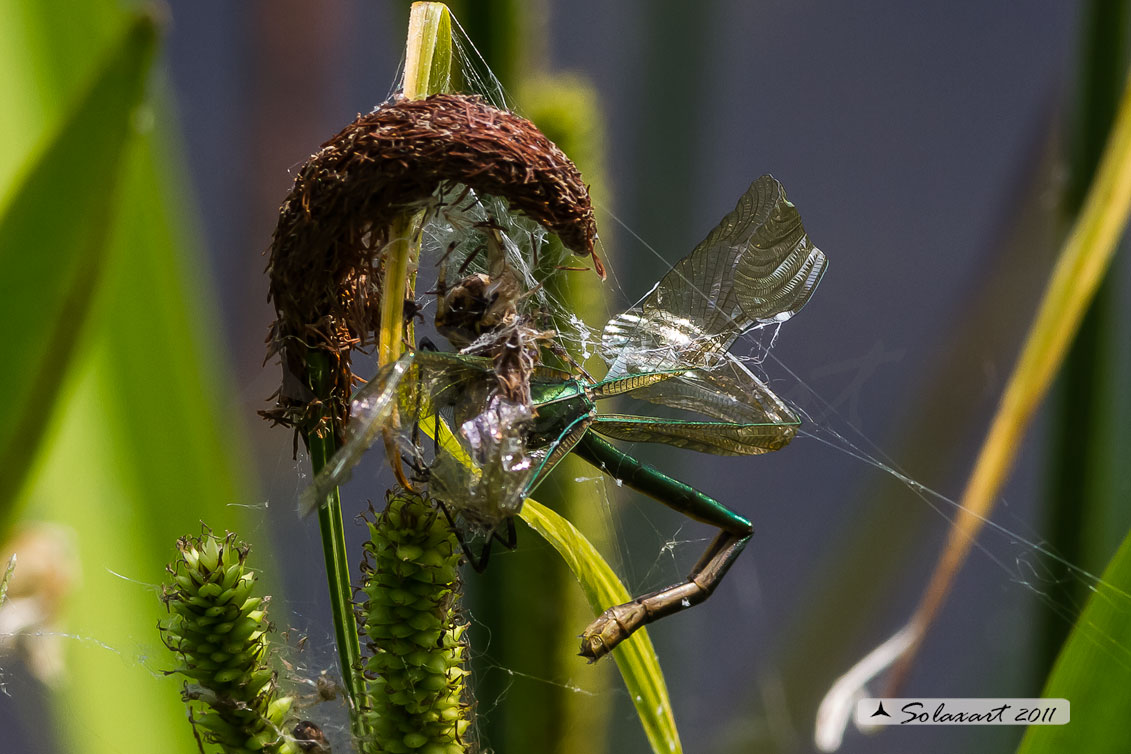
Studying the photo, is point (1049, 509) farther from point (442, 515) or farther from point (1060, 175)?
point (442, 515)

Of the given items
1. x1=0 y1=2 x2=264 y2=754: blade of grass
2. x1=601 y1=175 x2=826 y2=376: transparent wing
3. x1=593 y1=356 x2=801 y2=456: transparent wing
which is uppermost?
x1=601 y1=175 x2=826 y2=376: transparent wing

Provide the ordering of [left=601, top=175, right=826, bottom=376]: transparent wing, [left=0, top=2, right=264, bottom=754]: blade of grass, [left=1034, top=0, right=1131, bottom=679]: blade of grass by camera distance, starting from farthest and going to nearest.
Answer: [left=1034, top=0, right=1131, bottom=679]: blade of grass → [left=0, top=2, right=264, bottom=754]: blade of grass → [left=601, top=175, right=826, bottom=376]: transparent wing

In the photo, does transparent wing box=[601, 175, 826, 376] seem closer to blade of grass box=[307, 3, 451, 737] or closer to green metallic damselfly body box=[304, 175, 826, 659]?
green metallic damselfly body box=[304, 175, 826, 659]

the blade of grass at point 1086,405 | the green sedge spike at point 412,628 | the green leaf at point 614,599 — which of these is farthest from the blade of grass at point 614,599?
the blade of grass at point 1086,405

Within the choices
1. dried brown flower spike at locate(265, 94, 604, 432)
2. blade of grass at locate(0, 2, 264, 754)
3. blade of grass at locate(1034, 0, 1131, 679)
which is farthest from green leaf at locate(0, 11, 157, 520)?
blade of grass at locate(1034, 0, 1131, 679)

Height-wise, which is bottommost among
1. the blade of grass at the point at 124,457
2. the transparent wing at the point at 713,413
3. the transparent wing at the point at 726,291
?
the blade of grass at the point at 124,457

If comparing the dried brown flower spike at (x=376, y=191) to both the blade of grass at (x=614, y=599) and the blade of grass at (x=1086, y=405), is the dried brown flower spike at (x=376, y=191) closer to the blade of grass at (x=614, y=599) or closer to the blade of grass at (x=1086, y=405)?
the blade of grass at (x=614, y=599)

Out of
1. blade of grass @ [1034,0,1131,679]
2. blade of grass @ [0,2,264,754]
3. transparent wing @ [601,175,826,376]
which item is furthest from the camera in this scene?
blade of grass @ [1034,0,1131,679]

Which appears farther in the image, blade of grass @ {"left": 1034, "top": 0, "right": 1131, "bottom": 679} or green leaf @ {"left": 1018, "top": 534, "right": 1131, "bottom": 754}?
blade of grass @ {"left": 1034, "top": 0, "right": 1131, "bottom": 679}
